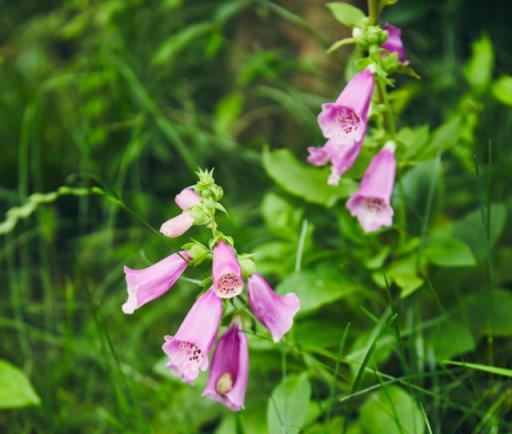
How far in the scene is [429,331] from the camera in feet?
6.47

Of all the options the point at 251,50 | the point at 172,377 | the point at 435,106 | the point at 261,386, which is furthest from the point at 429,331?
the point at 251,50

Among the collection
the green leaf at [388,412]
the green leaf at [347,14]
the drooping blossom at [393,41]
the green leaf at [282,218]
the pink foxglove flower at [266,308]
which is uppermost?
the green leaf at [347,14]

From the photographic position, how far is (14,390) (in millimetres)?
1863

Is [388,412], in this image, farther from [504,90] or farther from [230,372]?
[504,90]

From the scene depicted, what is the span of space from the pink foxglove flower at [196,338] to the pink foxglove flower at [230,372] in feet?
0.37

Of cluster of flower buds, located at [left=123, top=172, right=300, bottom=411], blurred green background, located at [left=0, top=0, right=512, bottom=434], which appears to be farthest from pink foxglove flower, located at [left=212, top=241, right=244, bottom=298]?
blurred green background, located at [left=0, top=0, right=512, bottom=434]

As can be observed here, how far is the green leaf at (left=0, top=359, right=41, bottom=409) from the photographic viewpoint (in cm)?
182

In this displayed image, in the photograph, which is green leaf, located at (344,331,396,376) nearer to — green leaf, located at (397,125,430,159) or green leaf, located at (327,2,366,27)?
green leaf, located at (397,125,430,159)

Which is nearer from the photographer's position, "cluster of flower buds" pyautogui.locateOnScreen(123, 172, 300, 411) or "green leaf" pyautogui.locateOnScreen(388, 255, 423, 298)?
"cluster of flower buds" pyautogui.locateOnScreen(123, 172, 300, 411)

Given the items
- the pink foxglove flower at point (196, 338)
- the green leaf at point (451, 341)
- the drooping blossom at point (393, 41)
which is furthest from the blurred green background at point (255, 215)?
the pink foxglove flower at point (196, 338)

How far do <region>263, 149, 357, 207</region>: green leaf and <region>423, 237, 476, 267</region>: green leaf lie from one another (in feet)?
0.86

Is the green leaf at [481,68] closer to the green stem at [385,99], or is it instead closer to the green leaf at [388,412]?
the green stem at [385,99]

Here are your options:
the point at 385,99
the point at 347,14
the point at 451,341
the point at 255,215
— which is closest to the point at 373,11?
the point at 347,14

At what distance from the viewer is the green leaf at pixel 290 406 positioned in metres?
1.59
